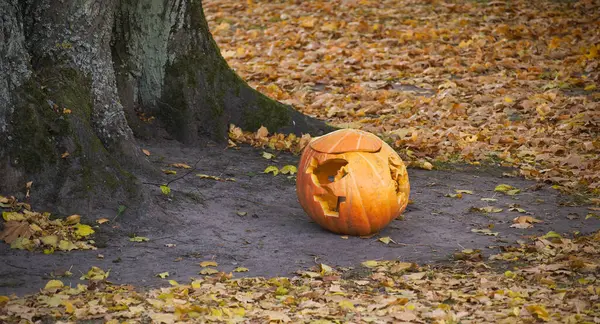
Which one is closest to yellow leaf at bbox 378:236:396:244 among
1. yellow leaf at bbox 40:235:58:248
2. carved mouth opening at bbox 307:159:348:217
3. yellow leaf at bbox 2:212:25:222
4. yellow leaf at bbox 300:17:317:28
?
carved mouth opening at bbox 307:159:348:217

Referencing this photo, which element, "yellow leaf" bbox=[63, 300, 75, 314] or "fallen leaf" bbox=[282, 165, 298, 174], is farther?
"fallen leaf" bbox=[282, 165, 298, 174]

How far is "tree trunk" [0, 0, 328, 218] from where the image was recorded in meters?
5.81

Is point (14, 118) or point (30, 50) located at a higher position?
point (30, 50)

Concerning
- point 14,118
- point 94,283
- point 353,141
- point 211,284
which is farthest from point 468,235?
point 14,118

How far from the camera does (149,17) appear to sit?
7.58 metres

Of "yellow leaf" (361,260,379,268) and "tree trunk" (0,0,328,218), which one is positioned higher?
"tree trunk" (0,0,328,218)

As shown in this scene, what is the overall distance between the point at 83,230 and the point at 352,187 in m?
1.95

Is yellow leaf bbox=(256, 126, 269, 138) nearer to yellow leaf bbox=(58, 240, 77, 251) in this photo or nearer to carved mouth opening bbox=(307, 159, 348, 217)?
carved mouth opening bbox=(307, 159, 348, 217)

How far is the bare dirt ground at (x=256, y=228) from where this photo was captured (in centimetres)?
534

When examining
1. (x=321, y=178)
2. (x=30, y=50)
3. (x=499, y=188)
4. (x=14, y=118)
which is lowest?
(x=499, y=188)

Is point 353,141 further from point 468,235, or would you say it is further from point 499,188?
point 499,188

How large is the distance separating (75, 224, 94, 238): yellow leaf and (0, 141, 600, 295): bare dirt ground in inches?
2.6

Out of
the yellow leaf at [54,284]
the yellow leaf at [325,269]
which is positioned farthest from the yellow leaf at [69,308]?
the yellow leaf at [325,269]

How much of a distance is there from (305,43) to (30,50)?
774 centimetres
